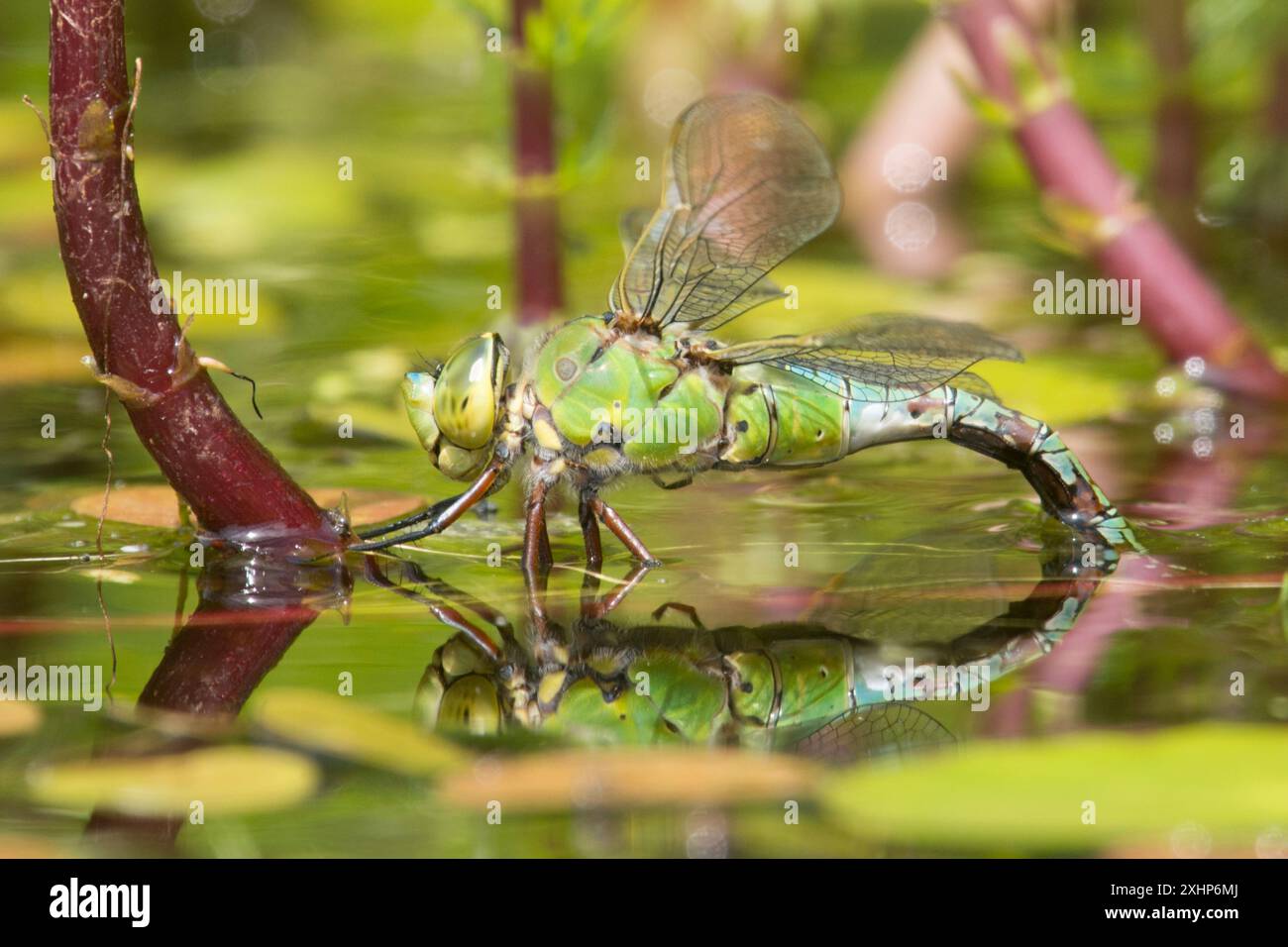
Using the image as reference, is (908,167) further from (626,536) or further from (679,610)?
(679,610)

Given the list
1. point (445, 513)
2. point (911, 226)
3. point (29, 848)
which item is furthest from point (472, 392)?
point (911, 226)

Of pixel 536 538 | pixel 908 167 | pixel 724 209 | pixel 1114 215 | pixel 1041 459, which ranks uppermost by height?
pixel 908 167

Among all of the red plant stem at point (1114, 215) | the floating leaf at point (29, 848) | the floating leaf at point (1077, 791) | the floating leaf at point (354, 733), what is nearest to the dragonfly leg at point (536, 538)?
the floating leaf at point (354, 733)

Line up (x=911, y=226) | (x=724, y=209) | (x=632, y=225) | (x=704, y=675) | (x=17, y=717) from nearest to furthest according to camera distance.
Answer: (x=17, y=717)
(x=704, y=675)
(x=724, y=209)
(x=632, y=225)
(x=911, y=226)

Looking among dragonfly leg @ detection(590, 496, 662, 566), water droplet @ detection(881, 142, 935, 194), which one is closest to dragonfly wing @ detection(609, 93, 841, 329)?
dragonfly leg @ detection(590, 496, 662, 566)

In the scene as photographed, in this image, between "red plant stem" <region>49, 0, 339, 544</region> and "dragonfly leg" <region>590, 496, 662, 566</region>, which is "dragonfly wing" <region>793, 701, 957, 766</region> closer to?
"dragonfly leg" <region>590, 496, 662, 566</region>

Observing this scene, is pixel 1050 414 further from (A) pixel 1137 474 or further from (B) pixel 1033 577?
(B) pixel 1033 577
